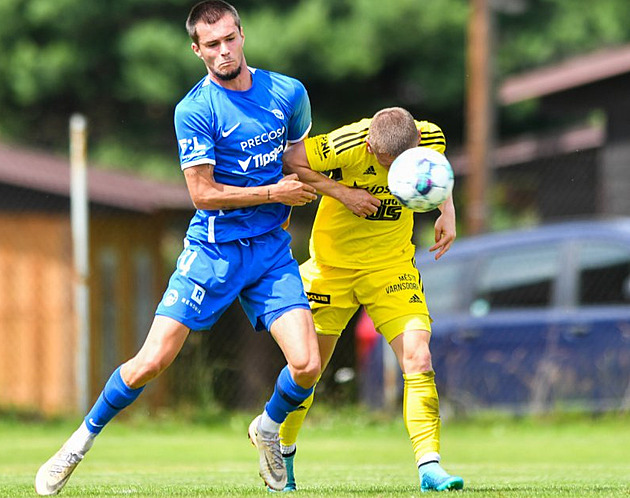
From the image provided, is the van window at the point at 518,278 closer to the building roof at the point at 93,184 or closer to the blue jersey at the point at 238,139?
the building roof at the point at 93,184

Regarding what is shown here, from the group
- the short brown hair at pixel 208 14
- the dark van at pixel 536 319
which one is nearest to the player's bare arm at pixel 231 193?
the short brown hair at pixel 208 14

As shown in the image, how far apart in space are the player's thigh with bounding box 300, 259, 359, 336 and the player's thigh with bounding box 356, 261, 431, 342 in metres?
0.07

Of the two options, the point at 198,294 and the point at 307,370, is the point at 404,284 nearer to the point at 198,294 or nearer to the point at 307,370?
the point at 307,370

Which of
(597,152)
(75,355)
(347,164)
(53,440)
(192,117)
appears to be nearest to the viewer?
(192,117)

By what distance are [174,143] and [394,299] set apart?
19.5 meters

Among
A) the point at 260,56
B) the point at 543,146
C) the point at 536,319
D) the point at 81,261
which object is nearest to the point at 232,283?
the point at 536,319

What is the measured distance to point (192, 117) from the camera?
679cm

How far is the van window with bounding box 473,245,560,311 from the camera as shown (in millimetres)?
13484

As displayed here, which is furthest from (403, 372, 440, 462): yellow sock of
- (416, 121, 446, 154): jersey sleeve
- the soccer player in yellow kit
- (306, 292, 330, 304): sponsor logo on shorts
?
(416, 121, 446, 154): jersey sleeve

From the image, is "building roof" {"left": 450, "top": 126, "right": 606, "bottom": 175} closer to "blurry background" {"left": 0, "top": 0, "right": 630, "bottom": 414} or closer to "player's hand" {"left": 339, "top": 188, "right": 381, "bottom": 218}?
"blurry background" {"left": 0, "top": 0, "right": 630, "bottom": 414}

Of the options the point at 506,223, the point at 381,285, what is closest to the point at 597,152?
the point at 506,223

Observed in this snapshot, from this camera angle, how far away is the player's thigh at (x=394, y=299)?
23.7 ft

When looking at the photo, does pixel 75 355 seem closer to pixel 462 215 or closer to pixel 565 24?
pixel 462 215

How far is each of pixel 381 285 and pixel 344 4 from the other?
1704cm
